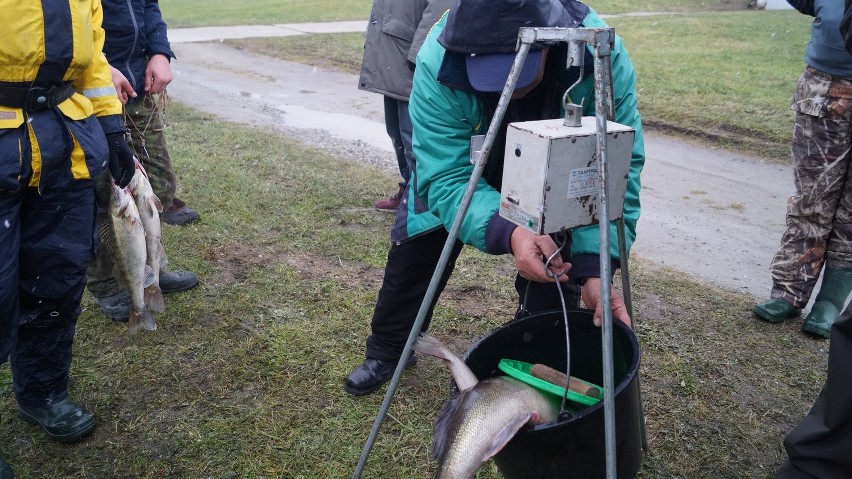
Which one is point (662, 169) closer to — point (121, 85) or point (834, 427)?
point (121, 85)

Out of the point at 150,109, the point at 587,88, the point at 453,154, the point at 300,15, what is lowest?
the point at 300,15

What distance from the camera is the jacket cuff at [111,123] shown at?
2.98 m

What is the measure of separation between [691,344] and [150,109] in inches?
131

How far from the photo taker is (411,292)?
3.14m

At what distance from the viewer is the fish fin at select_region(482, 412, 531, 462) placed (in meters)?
1.86

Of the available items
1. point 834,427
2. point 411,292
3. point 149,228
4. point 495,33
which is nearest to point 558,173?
point 495,33

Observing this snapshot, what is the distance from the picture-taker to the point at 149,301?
3609 mm

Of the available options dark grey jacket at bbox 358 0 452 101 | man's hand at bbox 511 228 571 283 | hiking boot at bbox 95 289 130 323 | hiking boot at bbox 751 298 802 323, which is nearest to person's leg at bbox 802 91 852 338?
hiking boot at bbox 751 298 802 323

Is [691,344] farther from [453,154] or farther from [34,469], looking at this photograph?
[34,469]

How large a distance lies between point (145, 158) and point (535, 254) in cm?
311

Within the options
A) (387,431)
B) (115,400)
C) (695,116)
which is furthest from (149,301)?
(695,116)

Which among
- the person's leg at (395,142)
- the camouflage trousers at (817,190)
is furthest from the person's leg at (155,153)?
the camouflage trousers at (817,190)

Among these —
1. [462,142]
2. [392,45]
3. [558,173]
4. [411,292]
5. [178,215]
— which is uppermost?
[558,173]

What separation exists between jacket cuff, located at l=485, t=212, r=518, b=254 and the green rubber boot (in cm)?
228
